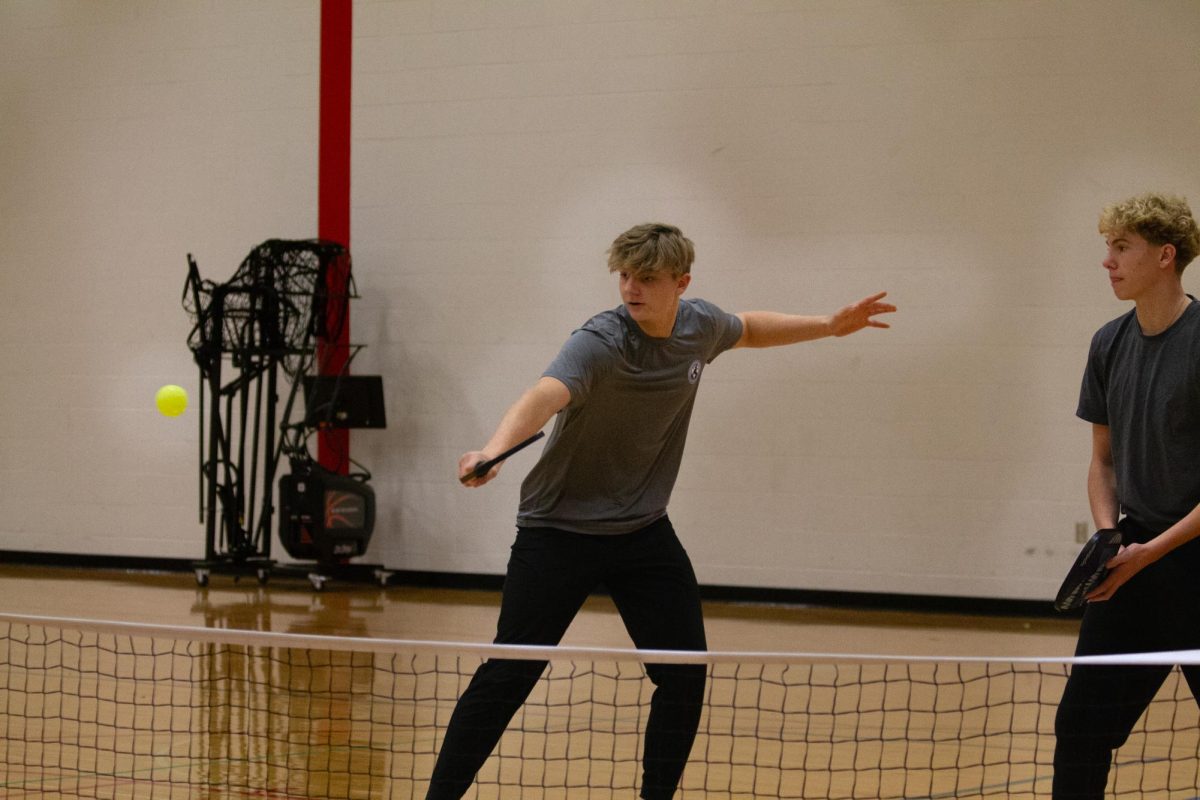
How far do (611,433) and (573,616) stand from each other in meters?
0.50

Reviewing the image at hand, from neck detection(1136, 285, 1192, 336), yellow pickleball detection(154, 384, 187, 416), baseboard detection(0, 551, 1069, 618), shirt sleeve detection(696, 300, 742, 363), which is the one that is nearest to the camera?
neck detection(1136, 285, 1192, 336)

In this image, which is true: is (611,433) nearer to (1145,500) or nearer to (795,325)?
(795,325)

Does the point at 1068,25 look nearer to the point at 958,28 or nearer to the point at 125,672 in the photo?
the point at 958,28

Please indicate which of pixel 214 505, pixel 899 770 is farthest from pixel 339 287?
pixel 899 770

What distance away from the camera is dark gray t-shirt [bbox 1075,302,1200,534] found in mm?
2898

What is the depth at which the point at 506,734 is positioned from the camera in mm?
4961

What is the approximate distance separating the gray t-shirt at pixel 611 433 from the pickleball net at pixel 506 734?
56 centimetres

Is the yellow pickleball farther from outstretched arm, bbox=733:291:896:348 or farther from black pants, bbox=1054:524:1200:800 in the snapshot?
black pants, bbox=1054:524:1200:800

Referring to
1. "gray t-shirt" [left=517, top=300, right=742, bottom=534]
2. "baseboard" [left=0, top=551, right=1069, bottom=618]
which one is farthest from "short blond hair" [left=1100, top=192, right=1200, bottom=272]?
"baseboard" [left=0, top=551, right=1069, bottom=618]

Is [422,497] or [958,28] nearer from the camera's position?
[958,28]

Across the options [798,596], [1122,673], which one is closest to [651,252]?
[1122,673]

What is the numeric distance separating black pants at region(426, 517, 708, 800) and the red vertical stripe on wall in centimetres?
642

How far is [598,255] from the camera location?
8.84 m

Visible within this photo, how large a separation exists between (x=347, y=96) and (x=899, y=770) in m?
6.96
